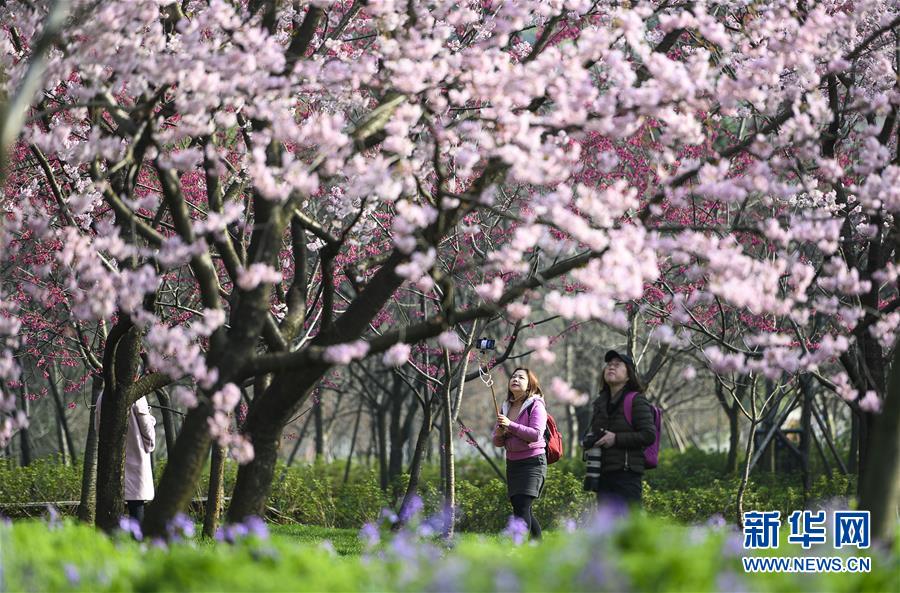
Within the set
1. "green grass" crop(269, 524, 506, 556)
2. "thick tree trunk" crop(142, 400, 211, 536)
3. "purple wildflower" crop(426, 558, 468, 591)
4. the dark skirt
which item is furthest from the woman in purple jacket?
"purple wildflower" crop(426, 558, 468, 591)

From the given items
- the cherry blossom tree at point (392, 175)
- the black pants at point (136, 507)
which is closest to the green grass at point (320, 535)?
the black pants at point (136, 507)

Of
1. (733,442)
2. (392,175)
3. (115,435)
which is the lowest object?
(115,435)

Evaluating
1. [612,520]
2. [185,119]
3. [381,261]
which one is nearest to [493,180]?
[381,261]

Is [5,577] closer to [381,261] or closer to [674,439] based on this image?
[381,261]

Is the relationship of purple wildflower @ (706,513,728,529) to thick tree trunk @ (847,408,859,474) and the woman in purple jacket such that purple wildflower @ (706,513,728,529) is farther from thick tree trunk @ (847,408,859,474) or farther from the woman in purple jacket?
thick tree trunk @ (847,408,859,474)

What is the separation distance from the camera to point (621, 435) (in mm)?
7695

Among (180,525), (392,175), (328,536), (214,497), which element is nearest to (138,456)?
(214,497)

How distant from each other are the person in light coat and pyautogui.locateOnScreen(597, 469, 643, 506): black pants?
4.18 meters

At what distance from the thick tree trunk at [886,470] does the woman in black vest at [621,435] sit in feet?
7.84

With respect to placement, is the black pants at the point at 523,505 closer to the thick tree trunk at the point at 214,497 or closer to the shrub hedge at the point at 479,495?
the thick tree trunk at the point at 214,497

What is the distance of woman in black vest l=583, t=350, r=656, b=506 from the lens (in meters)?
7.68

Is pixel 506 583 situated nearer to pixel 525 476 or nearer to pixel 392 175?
pixel 392 175

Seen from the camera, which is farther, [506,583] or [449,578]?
[449,578]

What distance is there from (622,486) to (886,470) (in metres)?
2.64
